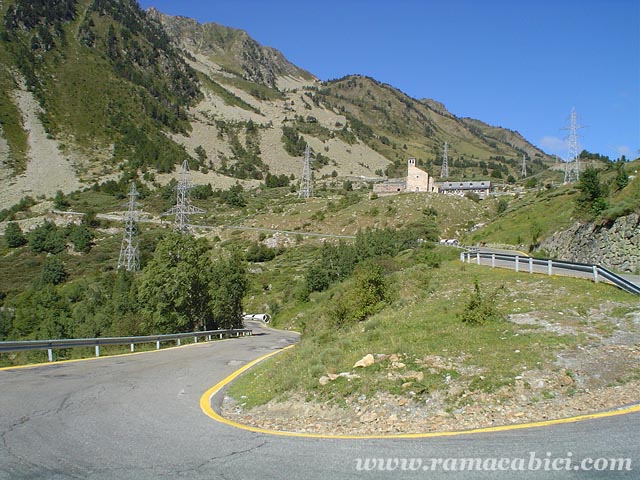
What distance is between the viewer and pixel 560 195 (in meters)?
Result: 62.0

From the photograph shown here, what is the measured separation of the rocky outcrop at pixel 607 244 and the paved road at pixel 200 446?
2109cm

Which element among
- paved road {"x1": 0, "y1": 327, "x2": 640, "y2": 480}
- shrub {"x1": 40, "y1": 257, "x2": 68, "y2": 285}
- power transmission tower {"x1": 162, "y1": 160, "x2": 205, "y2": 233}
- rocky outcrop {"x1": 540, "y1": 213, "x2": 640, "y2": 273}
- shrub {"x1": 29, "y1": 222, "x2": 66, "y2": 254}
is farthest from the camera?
shrub {"x1": 29, "y1": 222, "x2": 66, "y2": 254}

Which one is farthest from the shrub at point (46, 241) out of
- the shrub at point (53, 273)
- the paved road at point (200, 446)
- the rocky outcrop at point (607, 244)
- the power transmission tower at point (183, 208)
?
the paved road at point (200, 446)

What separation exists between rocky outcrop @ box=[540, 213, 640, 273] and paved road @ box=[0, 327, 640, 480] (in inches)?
830

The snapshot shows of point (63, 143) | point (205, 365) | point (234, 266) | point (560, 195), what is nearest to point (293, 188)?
point (63, 143)

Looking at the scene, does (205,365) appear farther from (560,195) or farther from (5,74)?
(5,74)

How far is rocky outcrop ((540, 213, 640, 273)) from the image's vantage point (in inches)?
961

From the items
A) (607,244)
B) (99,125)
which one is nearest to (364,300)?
(607,244)

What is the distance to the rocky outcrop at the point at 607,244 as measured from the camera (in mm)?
24406

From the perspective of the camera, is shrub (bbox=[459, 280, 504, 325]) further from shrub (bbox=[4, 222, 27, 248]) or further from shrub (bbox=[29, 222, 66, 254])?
shrub (bbox=[4, 222, 27, 248])

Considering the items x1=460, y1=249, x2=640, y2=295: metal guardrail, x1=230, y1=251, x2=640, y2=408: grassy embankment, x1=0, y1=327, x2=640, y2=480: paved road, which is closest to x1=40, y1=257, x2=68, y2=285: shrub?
x1=460, y1=249, x2=640, y2=295: metal guardrail

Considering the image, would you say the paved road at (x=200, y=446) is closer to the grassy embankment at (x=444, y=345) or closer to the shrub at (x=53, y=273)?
the grassy embankment at (x=444, y=345)

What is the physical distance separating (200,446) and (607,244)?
26673 mm

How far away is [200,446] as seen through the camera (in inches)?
268
